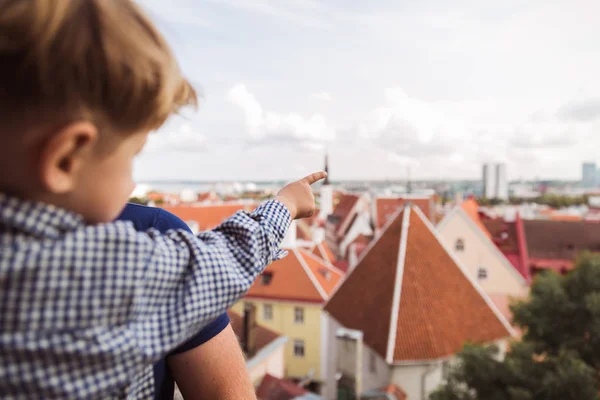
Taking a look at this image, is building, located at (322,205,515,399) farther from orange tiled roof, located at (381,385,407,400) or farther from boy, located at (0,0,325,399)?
boy, located at (0,0,325,399)

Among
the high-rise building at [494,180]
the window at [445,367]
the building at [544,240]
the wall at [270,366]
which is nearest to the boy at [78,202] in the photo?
the window at [445,367]

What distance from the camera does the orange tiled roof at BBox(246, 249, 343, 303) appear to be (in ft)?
52.5

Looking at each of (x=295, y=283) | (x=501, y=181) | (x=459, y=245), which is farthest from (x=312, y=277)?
(x=501, y=181)

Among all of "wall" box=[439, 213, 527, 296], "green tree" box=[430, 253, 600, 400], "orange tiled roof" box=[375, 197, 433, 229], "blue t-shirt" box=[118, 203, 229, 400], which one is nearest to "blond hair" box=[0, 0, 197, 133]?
"blue t-shirt" box=[118, 203, 229, 400]

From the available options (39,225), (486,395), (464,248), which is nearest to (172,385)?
(39,225)

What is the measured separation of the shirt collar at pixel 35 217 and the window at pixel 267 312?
53.0ft

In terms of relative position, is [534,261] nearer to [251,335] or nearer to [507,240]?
[507,240]

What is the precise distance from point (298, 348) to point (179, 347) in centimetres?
1651

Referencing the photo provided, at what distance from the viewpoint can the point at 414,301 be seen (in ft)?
32.9

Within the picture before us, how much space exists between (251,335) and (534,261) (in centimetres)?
1418

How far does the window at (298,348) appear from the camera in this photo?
54.4 feet

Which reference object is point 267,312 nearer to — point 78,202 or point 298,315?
point 298,315

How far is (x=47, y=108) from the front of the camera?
61 cm

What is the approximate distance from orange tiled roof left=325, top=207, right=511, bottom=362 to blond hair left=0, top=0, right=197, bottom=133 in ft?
31.1
